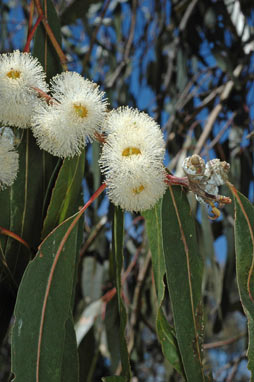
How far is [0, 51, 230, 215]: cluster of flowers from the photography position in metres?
0.70

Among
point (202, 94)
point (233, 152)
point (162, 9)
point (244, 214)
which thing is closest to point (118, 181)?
point (244, 214)

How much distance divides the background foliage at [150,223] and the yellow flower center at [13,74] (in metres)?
0.16

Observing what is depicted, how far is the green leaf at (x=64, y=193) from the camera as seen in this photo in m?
0.88

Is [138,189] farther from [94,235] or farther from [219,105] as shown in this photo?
[219,105]

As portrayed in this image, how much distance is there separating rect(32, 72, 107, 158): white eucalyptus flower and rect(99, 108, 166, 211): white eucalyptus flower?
0.03m

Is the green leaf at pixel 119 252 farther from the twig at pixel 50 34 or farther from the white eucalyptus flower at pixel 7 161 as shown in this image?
the twig at pixel 50 34

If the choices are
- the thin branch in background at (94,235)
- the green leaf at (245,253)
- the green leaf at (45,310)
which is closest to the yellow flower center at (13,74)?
the green leaf at (45,310)

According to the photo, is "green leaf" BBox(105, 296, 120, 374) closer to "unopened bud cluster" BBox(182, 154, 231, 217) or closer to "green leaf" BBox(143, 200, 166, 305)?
"green leaf" BBox(143, 200, 166, 305)

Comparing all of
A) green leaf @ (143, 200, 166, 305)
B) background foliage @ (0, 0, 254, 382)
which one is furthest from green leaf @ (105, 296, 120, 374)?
green leaf @ (143, 200, 166, 305)

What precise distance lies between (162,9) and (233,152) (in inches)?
31.7

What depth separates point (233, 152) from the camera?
6.61ft

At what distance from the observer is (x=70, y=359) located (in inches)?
34.6

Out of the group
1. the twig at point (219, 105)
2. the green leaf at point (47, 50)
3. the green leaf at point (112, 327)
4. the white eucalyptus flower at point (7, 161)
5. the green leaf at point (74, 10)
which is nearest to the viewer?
the white eucalyptus flower at point (7, 161)

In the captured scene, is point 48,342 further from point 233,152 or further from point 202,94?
point 202,94
